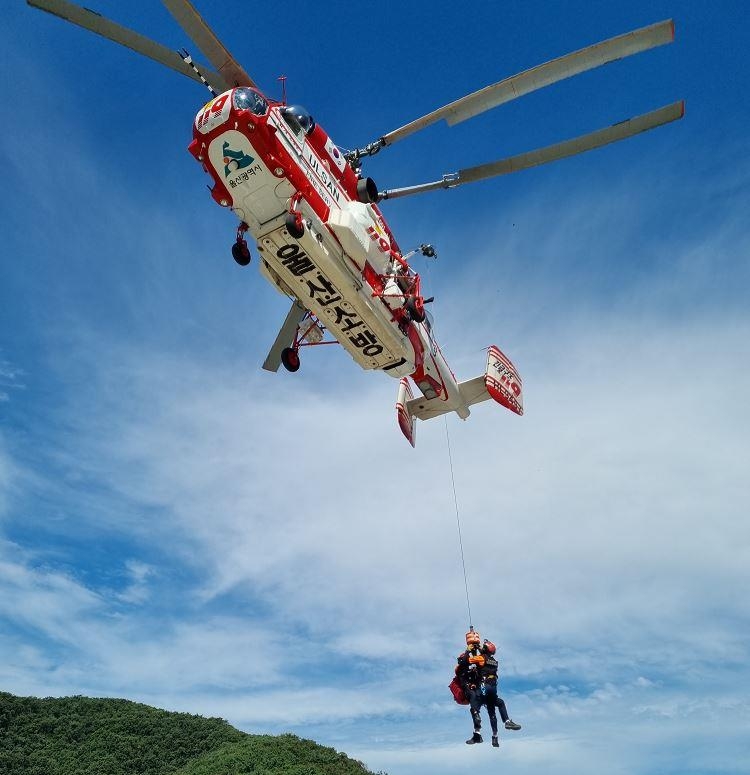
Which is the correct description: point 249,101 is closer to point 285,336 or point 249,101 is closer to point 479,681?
point 285,336

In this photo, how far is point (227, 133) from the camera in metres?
11.6

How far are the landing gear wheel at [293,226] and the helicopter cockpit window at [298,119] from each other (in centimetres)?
181

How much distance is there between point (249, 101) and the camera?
1176 cm

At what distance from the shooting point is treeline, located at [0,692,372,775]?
2244 cm

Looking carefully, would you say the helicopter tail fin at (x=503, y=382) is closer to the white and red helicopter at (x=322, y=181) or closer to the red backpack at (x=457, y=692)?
the white and red helicopter at (x=322, y=181)

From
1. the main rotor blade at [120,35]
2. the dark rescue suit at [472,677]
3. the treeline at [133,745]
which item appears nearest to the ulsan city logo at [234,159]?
the main rotor blade at [120,35]

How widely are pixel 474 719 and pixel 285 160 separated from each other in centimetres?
1133

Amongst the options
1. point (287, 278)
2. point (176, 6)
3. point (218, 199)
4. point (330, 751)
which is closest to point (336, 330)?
point (287, 278)

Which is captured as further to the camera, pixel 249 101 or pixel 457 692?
pixel 457 692

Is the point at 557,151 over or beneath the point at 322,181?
over

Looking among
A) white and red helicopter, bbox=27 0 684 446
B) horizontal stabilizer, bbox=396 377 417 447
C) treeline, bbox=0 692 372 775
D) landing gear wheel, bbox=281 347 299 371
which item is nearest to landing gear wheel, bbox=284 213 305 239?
white and red helicopter, bbox=27 0 684 446

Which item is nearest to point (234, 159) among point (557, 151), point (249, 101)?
point (249, 101)

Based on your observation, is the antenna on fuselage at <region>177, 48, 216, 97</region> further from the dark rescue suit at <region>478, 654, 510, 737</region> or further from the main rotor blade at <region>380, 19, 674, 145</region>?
the dark rescue suit at <region>478, 654, 510, 737</region>

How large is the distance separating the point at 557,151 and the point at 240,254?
22.7 ft
